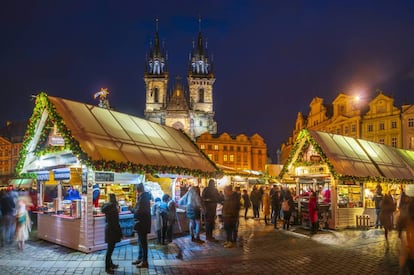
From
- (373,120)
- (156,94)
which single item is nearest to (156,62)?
(156,94)

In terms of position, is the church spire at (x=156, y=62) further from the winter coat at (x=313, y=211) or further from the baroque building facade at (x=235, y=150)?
the winter coat at (x=313, y=211)

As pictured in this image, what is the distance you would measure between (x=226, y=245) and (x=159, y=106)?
3028 inches

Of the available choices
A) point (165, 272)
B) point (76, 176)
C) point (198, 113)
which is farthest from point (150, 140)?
point (198, 113)

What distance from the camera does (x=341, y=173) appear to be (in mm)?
15602

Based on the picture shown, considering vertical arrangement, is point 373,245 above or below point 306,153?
below

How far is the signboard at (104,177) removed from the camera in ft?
36.3

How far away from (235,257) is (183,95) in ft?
260

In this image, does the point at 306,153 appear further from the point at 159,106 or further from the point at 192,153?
the point at 159,106

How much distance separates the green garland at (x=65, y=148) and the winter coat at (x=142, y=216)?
2131mm

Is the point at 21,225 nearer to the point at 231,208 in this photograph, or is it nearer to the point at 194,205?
the point at 194,205

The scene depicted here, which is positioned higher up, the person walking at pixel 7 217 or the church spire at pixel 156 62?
the church spire at pixel 156 62

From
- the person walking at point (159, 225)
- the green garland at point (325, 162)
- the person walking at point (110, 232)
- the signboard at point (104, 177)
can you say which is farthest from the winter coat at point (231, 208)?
the green garland at point (325, 162)

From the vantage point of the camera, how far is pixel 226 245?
11477 millimetres

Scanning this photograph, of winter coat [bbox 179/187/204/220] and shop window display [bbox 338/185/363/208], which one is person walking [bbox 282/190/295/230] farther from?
winter coat [bbox 179/187/204/220]
